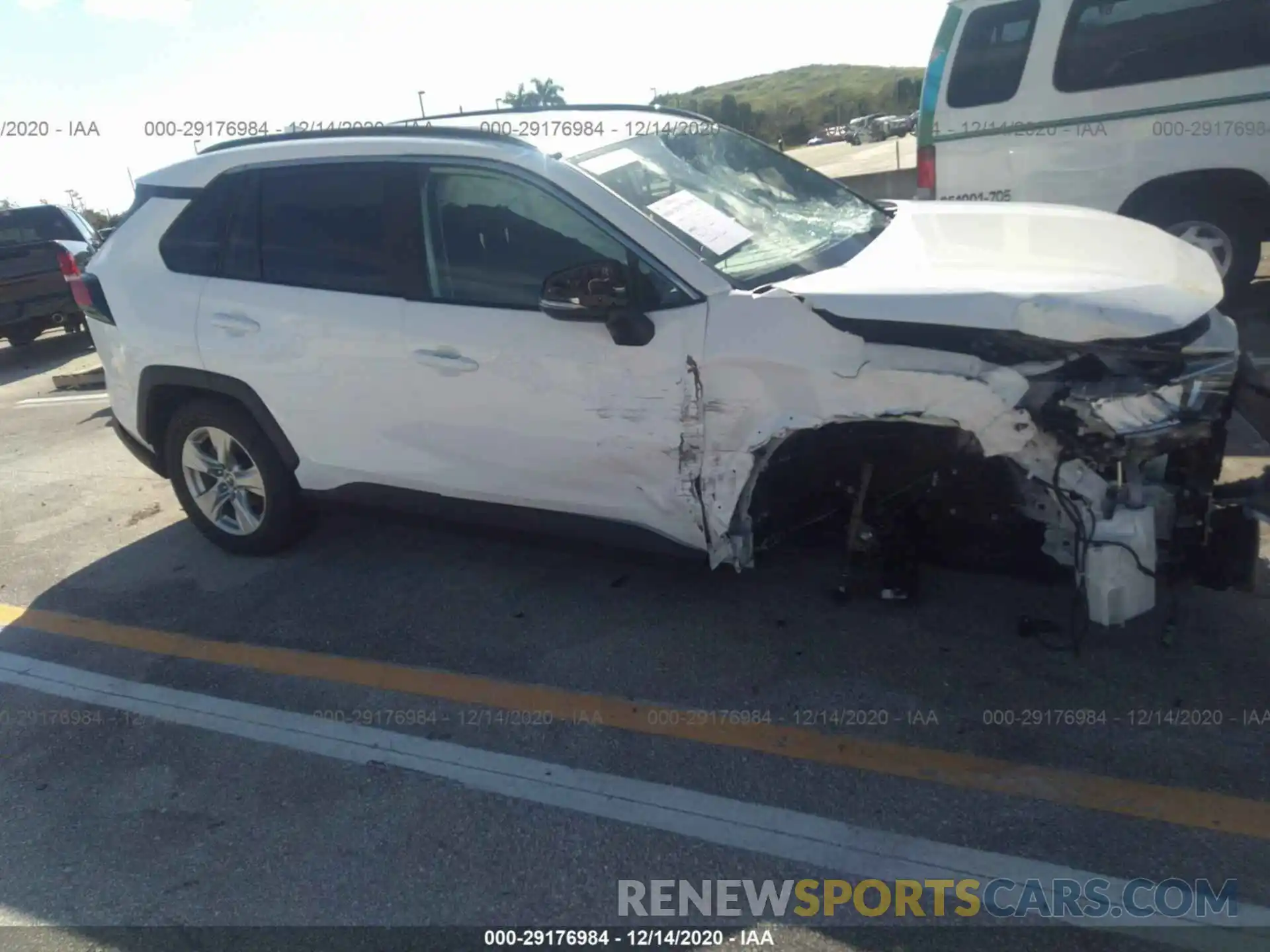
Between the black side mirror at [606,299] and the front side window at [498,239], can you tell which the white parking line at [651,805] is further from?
the front side window at [498,239]

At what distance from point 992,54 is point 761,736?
5742 millimetres

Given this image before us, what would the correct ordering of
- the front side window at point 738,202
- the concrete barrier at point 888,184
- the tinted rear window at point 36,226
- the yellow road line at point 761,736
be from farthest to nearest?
the tinted rear window at point 36,226, the concrete barrier at point 888,184, the front side window at point 738,202, the yellow road line at point 761,736

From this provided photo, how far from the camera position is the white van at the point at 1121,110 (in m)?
6.51

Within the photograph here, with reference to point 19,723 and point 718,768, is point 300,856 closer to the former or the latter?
point 718,768

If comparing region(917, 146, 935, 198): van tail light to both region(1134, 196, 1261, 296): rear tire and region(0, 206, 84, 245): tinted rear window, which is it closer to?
region(1134, 196, 1261, 296): rear tire

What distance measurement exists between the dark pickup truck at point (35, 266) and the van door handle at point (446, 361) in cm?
1013

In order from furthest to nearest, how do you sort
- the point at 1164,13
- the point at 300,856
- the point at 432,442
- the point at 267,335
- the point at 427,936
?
the point at 1164,13
the point at 267,335
the point at 432,442
the point at 300,856
the point at 427,936

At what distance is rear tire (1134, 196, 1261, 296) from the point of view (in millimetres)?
6742

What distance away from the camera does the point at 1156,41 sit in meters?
6.66

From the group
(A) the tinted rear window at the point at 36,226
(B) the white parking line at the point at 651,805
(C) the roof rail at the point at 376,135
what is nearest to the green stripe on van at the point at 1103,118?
(C) the roof rail at the point at 376,135

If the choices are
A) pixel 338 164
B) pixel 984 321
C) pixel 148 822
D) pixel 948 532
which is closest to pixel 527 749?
pixel 148 822

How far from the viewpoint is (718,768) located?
3.08 metres

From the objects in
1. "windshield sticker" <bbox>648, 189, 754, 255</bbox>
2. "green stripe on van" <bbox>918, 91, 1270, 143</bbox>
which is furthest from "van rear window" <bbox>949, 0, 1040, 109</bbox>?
"windshield sticker" <bbox>648, 189, 754, 255</bbox>

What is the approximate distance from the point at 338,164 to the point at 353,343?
2.48 feet
